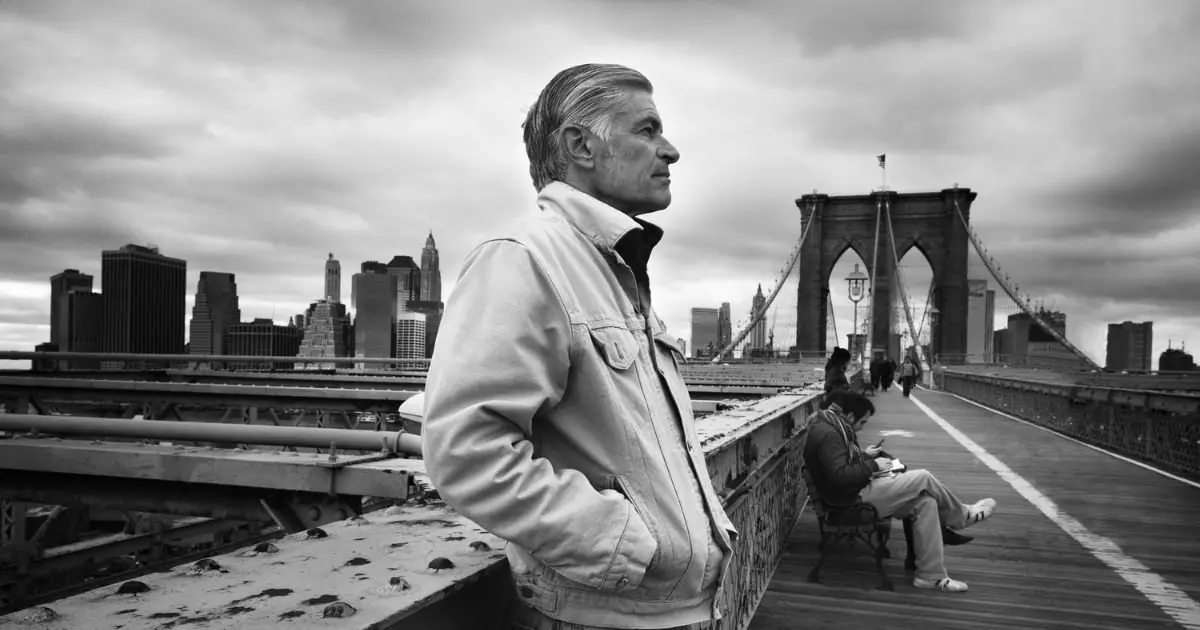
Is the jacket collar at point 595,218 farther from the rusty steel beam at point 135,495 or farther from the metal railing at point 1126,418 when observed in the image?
the metal railing at point 1126,418

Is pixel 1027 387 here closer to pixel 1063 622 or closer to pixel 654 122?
pixel 1063 622

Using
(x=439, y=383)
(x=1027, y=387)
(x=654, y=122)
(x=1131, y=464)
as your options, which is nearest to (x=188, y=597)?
(x=439, y=383)

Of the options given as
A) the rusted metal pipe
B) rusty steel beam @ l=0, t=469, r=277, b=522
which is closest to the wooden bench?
the rusted metal pipe

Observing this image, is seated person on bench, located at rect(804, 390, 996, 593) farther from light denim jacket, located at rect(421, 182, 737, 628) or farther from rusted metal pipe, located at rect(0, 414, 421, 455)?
light denim jacket, located at rect(421, 182, 737, 628)

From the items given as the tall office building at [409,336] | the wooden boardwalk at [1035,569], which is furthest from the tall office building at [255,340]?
the wooden boardwalk at [1035,569]

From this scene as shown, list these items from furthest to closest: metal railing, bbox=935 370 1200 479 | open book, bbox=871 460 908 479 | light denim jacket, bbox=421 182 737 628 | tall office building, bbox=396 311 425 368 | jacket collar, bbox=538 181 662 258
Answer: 1. tall office building, bbox=396 311 425 368
2. metal railing, bbox=935 370 1200 479
3. open book, bbox=871 460 908 479
4. jacket collar, bbox=538 181 662 258
5. light denim jacket, bbox=421 182 737 628

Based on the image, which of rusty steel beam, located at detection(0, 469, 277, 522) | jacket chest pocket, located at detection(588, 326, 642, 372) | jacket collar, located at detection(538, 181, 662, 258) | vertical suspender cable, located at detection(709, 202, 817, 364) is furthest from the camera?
vertical suspender cable, located at detection(709, 202, 817, 364)

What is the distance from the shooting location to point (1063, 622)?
438cm

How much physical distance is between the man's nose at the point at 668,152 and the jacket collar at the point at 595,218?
0.17m

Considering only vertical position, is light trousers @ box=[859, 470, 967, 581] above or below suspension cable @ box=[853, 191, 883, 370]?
below

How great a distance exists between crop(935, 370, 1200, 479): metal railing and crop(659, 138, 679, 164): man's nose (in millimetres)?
10008

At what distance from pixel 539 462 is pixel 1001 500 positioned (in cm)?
802

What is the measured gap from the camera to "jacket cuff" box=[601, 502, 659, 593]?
1.17m

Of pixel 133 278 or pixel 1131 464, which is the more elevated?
pixel 133 278
